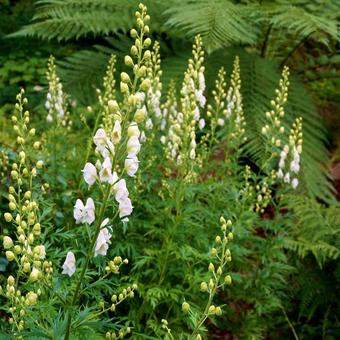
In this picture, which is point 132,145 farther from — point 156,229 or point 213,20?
point 213,20

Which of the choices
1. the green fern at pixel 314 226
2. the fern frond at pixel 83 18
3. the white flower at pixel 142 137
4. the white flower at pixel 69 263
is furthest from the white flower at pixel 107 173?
the fern frond at pixel 83 18

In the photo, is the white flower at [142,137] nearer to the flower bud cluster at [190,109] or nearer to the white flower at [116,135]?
the flower bud cluster at [190,109]

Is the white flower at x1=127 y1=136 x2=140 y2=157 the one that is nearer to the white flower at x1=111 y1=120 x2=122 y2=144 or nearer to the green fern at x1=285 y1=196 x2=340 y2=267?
the white flower at x1=111 y1=120 x2=122 y2=144

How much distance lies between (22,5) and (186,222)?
13.0 ft

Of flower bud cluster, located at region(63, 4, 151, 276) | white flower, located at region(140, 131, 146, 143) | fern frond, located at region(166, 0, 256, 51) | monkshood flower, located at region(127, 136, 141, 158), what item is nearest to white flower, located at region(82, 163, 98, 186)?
flower bud cluster, located at region(63, 4, 151, 276)

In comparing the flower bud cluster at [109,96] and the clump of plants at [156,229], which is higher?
the flower bud cluster at [109,96]

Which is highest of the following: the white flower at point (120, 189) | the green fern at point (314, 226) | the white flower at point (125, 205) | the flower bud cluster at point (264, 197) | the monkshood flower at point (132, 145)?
the monkshood flower at point (132, 145)

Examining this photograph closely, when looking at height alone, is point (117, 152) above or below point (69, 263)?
above

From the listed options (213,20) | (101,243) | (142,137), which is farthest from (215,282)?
(213,20)

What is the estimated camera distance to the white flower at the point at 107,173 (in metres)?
1.40

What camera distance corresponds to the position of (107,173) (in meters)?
1.41

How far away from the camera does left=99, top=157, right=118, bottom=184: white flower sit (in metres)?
1.40

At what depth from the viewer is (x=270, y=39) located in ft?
14.8

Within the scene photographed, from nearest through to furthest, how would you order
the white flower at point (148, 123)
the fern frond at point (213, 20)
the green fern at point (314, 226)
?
the white flower at point (148, 123)
the green fern at point (314, 226)
the fern frond at point (213, 20)
